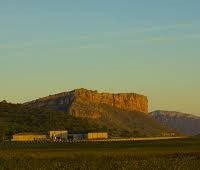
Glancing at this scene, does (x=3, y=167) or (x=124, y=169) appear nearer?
(x=124, y=169)

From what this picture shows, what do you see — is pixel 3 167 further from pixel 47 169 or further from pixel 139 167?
pixel 139 167

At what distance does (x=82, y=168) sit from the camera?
5159cm

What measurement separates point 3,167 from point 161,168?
46.7 ft

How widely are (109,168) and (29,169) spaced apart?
6.84 metres

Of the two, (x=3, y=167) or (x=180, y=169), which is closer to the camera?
(x=180, y=169)

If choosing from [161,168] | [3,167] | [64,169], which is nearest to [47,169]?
[64,169]

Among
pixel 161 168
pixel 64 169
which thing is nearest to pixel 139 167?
pixel 161 168

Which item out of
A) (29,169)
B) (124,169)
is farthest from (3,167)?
(124,169)

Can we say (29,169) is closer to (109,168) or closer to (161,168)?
(109,168)

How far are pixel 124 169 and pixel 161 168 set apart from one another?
3305mm

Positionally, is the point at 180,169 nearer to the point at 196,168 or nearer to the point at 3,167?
the point at 196,168

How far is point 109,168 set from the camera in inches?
2041

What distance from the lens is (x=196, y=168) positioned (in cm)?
5141

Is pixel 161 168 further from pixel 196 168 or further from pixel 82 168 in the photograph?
pixel 82 168
